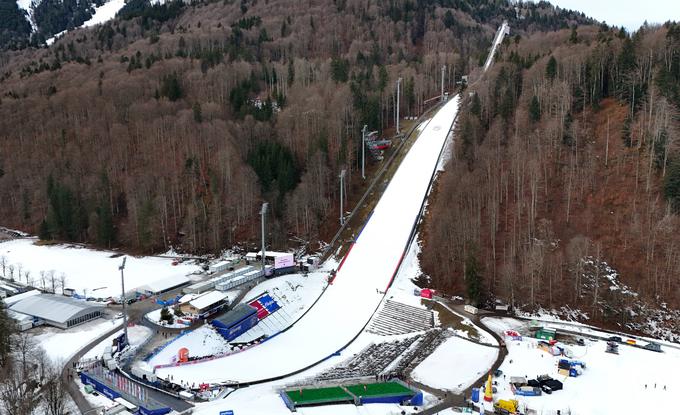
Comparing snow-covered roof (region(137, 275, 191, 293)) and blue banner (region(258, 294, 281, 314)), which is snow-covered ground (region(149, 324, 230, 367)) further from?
snow-covered roof (region(137, 275, 191, 293))

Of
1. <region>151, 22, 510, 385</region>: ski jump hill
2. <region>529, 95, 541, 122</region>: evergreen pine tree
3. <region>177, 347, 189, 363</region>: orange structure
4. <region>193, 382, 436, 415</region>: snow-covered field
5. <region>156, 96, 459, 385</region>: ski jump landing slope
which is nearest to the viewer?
<region>193, 382, 436, 415</region>: snow-covered field

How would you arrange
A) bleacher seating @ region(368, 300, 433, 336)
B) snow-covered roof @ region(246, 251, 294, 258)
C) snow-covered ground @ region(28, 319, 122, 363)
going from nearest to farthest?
1. snow-covered ground @ region(28, 319, 122, 363)
2. bleacher seating @ region(368, 300, 433, 336)
3. snow-covered roof @ region(246, 251, 294, 258)

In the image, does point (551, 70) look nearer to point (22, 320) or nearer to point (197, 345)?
point (197, 345)

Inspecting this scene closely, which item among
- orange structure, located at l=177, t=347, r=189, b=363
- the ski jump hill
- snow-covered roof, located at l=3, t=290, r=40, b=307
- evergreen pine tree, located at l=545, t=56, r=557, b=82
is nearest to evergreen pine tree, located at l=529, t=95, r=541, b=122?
evergreen pine tree, located at l=545, t=56, r=557, b=82

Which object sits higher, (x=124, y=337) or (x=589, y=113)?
(x=589, y=113)

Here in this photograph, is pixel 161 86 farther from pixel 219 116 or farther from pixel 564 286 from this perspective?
pixel 564 286

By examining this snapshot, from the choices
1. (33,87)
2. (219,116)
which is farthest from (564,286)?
(33,87)
